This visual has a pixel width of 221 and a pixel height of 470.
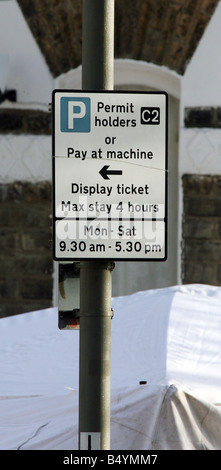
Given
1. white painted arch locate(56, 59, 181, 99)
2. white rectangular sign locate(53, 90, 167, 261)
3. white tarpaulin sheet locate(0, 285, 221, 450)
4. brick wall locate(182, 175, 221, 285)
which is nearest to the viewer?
white rectangular sign locate(53, 90, 167, 261)

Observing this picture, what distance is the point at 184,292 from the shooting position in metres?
6.30

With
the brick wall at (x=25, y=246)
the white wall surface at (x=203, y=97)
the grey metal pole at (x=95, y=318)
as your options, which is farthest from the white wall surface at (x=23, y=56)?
the grey metal pole at (x=95, y=318)

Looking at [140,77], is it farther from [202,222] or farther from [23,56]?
[202,222]

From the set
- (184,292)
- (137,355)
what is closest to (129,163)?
(137,355)

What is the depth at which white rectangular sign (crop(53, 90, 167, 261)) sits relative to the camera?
3.45 metres

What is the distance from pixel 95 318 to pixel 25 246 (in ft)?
21.4

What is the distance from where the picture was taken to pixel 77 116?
3.50 m

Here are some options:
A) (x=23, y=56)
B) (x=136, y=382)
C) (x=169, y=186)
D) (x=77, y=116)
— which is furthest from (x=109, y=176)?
(x=23, y=56)

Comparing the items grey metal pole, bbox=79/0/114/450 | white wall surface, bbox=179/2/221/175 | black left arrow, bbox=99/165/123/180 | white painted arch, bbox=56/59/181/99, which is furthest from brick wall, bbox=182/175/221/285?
black left arrow, bbox=99/165/123/180

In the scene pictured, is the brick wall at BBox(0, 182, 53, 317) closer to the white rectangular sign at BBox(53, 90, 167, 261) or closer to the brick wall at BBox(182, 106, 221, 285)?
the brick wall at BBox(182, 106, 221, 285)

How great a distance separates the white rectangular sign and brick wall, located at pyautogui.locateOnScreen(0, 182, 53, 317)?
6431mm

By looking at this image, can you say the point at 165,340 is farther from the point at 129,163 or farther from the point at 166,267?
the point at 166,267

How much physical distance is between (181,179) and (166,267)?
40.6 inches

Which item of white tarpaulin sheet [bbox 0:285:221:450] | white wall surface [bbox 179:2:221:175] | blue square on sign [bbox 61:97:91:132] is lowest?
white tarpaulin sheet [bbox 0:285:221:450]
